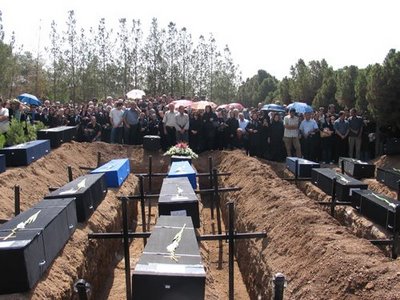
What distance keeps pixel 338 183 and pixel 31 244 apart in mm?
7502

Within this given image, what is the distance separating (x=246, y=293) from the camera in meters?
8.84

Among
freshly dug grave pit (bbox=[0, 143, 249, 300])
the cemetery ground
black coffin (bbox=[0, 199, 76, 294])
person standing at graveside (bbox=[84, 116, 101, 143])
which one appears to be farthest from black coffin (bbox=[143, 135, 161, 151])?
black coffin (bbox=[0, 199, 76, 294])

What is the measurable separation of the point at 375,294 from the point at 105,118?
16299mm

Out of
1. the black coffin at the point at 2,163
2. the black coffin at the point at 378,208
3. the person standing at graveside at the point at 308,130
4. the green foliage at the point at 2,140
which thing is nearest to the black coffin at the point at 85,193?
the black coffin at the point at 2,163

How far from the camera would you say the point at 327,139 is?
→ 19219 millimetres

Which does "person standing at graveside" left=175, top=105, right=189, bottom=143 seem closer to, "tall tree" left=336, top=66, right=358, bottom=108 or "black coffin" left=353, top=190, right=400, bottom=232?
"black coffin" left=353, top=190, right=400, bottom=232

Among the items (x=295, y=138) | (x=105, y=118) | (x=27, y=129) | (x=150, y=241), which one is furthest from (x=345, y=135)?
(x=150, y=241)

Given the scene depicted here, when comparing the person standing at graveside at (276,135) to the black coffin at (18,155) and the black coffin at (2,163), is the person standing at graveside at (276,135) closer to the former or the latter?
the black coffin at (18,155)

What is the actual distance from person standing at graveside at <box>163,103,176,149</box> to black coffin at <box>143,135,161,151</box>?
0.40 meters

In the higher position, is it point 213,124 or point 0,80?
point 0,80

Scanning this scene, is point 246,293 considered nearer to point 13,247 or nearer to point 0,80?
point 13,247

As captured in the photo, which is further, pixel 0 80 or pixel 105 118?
pixel 0 80

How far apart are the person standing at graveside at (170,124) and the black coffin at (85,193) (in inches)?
304

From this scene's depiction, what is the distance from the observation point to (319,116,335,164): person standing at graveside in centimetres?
1905
